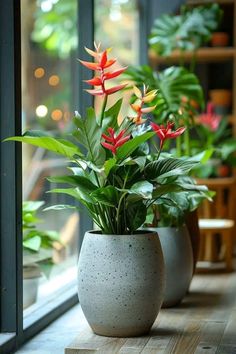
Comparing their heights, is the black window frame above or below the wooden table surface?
above

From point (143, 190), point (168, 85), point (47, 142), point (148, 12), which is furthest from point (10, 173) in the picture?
point (148, 12)

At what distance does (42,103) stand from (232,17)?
2633mm

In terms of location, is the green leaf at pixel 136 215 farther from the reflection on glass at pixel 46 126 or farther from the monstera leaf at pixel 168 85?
the monstera leaf at pixel 168 85

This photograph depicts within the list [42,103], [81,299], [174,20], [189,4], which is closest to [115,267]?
[81,299]

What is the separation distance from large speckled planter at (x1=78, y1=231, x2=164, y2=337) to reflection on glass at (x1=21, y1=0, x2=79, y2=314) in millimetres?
587

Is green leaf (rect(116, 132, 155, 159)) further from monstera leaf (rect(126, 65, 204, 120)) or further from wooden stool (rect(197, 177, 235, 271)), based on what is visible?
wooden stool (rect(197, 177, 235, 271))

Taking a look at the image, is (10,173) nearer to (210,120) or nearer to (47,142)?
(47,142)

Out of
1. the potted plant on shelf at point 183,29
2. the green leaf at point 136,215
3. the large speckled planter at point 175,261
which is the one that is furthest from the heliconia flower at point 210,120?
the green leaf at point 136,215

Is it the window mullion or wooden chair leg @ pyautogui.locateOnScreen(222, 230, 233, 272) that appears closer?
the window mullion

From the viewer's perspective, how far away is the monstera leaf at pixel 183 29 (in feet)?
17.0

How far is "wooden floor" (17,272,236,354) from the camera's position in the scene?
305cm

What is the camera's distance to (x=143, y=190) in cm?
299

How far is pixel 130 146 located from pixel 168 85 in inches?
54.1

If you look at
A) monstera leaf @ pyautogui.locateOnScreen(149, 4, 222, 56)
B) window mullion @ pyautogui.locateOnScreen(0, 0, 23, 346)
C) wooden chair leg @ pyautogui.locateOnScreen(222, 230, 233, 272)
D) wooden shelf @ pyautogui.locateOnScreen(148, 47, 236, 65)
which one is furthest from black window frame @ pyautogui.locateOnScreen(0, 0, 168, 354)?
wooden shelf @ pyautogui.locateOnScreen(148, 47, 236, 65)
